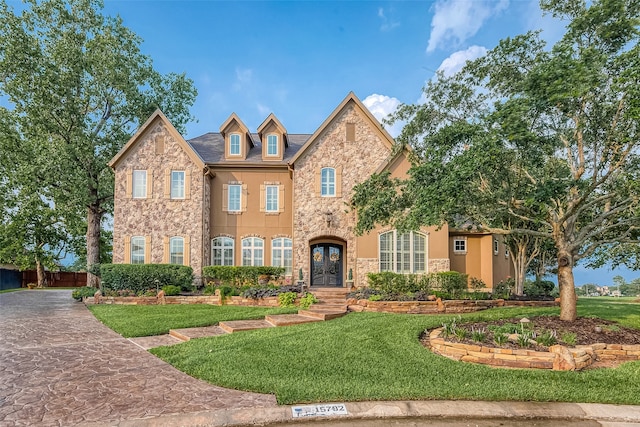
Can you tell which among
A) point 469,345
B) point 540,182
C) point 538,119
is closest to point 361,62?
point 538,119

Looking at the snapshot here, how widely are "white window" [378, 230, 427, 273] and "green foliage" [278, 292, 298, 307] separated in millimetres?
4801

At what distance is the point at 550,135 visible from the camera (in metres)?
9.30

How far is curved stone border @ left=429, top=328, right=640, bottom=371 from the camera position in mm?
6410

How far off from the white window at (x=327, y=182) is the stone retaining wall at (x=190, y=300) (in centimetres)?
598

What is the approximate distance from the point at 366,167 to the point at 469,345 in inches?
462

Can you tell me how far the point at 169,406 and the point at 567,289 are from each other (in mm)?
9196

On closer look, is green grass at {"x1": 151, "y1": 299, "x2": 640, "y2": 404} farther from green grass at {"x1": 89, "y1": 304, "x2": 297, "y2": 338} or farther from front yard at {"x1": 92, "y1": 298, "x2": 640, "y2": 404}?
green grass at {"x1": 89, "y1": 304, "x2": 297, "y2": 338}

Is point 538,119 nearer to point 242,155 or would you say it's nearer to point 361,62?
point 361,62

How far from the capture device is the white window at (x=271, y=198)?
727 inches

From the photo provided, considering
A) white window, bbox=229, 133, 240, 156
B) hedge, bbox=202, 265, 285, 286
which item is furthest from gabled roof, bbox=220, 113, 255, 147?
hedge, bbox=202, 265, 285, 286

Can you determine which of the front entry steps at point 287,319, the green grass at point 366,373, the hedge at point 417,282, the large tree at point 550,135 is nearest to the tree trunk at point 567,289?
the large tree at point 550,135

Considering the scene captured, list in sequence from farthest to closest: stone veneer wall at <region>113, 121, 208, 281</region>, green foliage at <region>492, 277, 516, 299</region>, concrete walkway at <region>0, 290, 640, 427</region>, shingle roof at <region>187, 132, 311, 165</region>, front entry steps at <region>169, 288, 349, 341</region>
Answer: shingle roof at <region>187, 132, 311, 165</region> < stone veneer wall at <region>113, 121, 208, 281</region> < green foliage at <region>492, 277, 516, 299</region> < front entry steps at <region>169, 288, 349, 341</region> < concrete walkway at <region>0, 290, 640, 427</region>

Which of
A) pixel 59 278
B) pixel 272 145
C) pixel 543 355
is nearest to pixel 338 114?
pixel 272 145

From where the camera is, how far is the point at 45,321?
11.4 metres
